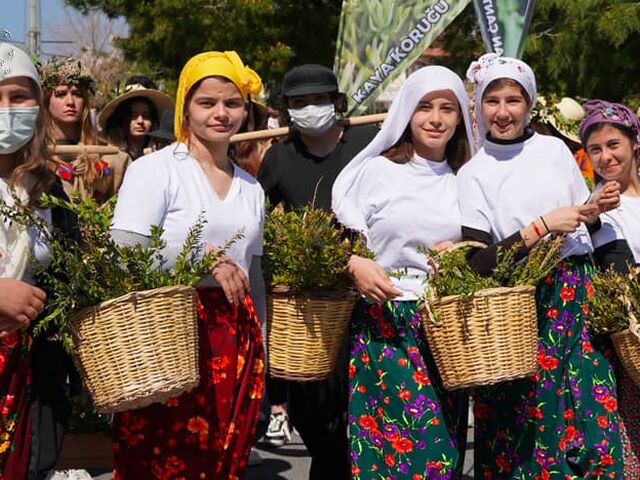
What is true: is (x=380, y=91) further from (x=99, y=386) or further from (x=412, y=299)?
(x=99, y=386)

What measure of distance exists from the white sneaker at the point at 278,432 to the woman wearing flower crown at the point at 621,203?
8.67 ft

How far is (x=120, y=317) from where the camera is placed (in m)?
3.96

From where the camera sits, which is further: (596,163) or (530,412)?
(596,163)

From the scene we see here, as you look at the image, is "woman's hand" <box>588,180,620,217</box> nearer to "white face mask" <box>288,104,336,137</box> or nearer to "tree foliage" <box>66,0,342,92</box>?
"white face mask" <box>288,104,336,137</box>

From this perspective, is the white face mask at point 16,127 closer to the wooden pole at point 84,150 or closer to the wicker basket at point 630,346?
the wooden pole at point 84,150

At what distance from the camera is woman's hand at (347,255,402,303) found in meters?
4.69

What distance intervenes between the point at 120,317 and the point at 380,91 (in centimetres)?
437

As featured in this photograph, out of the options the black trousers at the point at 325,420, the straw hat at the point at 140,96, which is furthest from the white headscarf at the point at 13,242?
the straw hat at the point at 140,96

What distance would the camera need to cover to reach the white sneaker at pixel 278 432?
743 centimetres

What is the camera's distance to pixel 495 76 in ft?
16.3

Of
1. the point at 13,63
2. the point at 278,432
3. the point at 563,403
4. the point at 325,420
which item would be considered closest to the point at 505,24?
the point at 278,432

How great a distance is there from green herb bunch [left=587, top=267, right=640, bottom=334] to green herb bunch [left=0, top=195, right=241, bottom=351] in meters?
1.66

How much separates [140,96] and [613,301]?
406cm

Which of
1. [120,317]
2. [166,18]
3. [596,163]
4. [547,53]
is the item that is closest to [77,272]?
[120,317]
